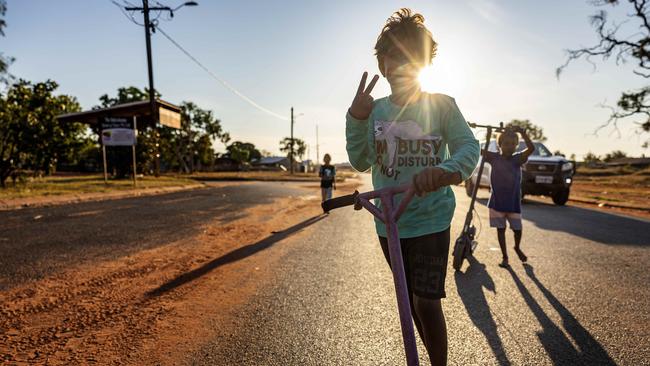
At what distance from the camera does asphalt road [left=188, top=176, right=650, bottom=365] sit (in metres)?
2.42

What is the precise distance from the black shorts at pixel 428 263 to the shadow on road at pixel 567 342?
4.12ft

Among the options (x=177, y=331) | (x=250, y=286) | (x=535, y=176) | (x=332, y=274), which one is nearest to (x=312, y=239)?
(x=332, y=274)

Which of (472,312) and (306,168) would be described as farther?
(306,168)

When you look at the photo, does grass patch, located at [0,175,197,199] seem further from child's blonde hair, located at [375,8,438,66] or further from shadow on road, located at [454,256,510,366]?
child's blonde hair, located at [375,8,438,66]

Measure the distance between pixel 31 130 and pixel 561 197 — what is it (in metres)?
22.2

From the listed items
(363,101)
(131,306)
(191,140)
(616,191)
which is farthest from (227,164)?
(363,101)

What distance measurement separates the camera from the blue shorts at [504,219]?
4750mm

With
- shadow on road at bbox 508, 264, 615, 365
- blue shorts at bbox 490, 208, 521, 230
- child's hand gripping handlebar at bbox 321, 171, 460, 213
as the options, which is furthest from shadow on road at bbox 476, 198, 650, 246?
child's hand gripping handlebar at bbox 321, 171, 460, 213

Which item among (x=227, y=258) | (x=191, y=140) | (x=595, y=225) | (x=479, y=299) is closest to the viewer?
(x=479, y=299)

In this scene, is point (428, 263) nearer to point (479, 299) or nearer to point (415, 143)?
point (415, 143)

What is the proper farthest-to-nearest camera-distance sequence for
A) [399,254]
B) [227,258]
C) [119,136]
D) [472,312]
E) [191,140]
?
[191,140] → [119,136] → [227,258] → [472,312] → [399,254]

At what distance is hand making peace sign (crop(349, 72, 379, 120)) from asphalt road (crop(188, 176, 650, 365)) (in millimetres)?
1572

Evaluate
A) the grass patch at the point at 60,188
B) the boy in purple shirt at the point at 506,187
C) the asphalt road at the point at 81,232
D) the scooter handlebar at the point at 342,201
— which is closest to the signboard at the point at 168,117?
the grass patch at the point at 60,188

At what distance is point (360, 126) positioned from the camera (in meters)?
1.79
